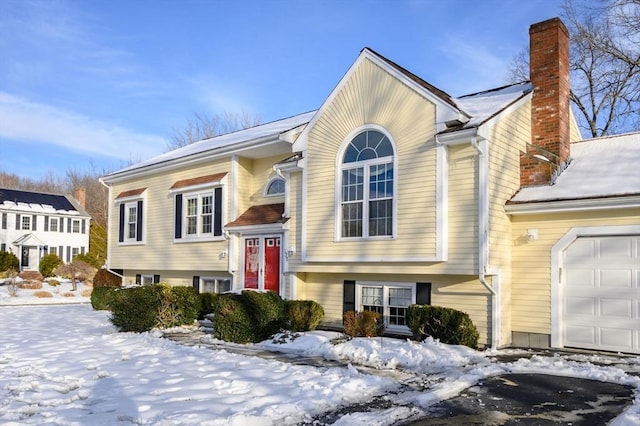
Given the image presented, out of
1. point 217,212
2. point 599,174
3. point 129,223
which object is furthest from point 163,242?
point 599,174

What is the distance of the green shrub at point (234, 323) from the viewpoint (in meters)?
11.9

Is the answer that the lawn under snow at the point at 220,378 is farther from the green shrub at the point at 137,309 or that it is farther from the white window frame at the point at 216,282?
the white window frame at the point at 216,282

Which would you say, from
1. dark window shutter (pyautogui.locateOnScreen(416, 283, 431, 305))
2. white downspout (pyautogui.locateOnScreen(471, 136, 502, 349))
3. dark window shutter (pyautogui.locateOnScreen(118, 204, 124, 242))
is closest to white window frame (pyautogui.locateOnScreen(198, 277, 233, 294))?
dark window shutter (pyautogui.locateOnScreen(118, 204, 124, 242))

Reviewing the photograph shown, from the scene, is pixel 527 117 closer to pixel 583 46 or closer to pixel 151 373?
pixel 151 373

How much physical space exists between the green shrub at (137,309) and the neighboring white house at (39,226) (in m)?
34.5

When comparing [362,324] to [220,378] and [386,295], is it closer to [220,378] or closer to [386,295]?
[386,295]

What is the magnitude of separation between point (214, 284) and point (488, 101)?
1043 centimetres

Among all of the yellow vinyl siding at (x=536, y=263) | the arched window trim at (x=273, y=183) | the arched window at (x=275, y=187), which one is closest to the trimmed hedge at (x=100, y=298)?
the arched window trim at (x=273, y=183)

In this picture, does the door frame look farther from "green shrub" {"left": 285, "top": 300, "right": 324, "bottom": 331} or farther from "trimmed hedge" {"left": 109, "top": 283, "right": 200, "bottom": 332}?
"trimmed hedge" {"left": 109, "top": 283, "right": 200, "bottom": 332}

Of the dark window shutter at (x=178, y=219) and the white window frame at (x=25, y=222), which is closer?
the dark window shutter at (x=178, y=219)

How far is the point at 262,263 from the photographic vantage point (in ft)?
52.6

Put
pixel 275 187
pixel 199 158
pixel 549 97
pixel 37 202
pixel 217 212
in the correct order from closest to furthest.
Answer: pixel 549 97, pixel 275 187, pixel 217 212, pixel 199 158, pixel 37 202

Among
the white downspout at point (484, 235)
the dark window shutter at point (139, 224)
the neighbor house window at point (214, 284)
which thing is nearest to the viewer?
the white downspout at point (484, 235)

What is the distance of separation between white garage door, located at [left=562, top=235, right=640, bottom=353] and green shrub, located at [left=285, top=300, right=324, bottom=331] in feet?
18.1
